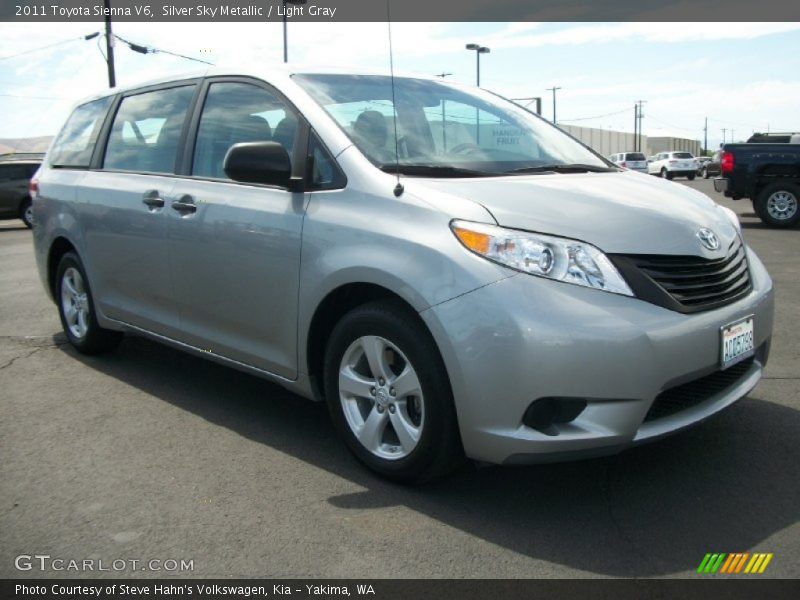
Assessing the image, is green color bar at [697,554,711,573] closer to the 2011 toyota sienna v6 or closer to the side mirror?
the 2011 toyota sienna v6

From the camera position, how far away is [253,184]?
3.80 m

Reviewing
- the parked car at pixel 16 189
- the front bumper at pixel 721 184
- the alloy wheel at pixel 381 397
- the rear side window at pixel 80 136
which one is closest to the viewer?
the alloy wheel at pixel 381 397

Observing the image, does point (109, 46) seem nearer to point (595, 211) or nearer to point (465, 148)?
point (465, 148)

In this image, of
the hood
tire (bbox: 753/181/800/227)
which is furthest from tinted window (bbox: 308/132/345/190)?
tire (bbox: 753/181/800/227)

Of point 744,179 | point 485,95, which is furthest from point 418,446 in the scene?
point 744,179

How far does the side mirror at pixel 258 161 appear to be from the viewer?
342 cm

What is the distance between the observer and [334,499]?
3.19 meters

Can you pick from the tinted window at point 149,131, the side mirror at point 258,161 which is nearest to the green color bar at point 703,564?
the side mirror at point 258,161

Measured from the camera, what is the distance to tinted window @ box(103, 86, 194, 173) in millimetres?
4414

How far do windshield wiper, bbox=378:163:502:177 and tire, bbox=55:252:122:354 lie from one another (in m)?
2.75

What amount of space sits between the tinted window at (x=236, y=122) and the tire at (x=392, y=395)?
0.98 m

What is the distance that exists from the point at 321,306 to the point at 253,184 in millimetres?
802

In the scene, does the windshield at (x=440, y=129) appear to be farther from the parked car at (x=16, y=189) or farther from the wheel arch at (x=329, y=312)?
the parked car at (x=16, y=189)

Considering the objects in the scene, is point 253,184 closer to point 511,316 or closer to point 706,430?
point 511,316
